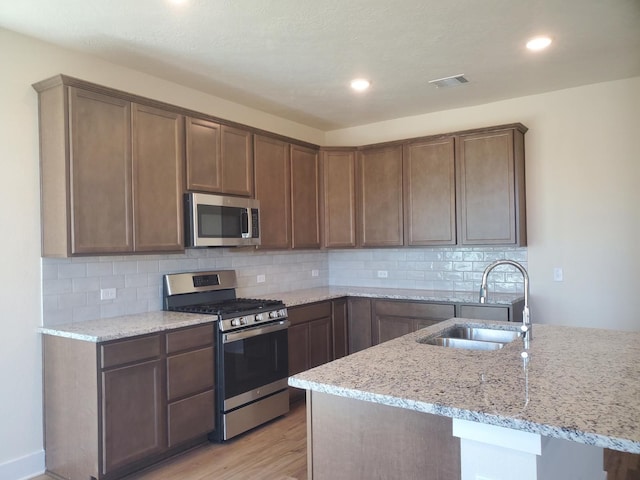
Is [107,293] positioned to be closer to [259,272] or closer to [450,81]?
[259,272]

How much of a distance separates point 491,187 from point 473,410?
3.20 metres

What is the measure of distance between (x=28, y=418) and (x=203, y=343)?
1.11m

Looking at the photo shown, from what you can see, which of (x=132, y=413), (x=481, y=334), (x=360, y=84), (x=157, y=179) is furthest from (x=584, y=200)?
(x=132, y=413)

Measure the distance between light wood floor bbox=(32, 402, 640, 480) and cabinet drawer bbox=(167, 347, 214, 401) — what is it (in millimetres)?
423

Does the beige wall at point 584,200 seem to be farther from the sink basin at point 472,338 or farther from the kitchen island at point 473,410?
the kitchen island at point 473,410

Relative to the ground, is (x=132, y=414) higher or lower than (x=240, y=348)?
lower

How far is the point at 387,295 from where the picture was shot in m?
4.37

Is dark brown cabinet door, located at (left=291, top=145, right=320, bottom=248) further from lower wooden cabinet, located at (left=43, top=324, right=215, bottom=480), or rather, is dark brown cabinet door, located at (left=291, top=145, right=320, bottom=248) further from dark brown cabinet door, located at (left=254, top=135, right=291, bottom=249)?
lower wooden cabinet, located at (left=43, top=324, right=215, bottom=480)

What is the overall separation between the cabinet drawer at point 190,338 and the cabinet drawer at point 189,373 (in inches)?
1.7

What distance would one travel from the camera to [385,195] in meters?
4.74

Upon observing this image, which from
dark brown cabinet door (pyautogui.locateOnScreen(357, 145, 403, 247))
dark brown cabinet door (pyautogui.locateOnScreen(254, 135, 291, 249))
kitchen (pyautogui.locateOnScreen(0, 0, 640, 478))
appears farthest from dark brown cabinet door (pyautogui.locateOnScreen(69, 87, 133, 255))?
dark brown cabinet door (pyautogui.locateOnScreen(357, 145, 403, 247))

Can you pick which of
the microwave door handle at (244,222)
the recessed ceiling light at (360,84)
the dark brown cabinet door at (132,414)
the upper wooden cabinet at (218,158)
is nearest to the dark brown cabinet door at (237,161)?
the upper wooden cabinet at (218,158)

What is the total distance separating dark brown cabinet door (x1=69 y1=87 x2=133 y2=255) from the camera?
9.25 ft

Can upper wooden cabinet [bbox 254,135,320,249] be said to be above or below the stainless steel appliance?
above
